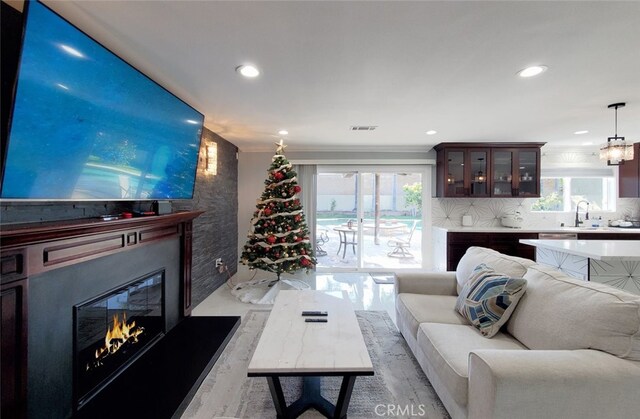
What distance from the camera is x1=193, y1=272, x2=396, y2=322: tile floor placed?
3180 mm

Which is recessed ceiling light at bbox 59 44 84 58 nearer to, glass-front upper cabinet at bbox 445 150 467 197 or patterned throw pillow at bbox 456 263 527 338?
patterned throw pillow at bbox 456 263 527 338

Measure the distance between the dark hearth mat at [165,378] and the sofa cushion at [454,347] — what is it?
1522mm

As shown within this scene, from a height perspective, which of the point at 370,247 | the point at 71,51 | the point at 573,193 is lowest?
the point at 370,247

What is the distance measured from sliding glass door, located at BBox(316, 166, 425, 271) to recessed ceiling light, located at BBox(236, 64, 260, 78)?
289 centimetres

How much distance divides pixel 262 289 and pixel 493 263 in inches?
112

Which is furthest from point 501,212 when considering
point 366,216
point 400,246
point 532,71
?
point 532,71

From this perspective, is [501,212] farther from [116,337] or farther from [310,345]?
[116,337]

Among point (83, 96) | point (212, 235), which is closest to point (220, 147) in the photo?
point (212, 235)

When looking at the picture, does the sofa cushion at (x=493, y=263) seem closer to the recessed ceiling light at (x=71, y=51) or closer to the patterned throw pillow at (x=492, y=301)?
the patterned throw pillow at (x=492, y=301)

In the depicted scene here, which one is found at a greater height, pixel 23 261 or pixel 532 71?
pixel 532 71

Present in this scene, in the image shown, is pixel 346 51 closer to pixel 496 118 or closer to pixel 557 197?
pixel 496 118

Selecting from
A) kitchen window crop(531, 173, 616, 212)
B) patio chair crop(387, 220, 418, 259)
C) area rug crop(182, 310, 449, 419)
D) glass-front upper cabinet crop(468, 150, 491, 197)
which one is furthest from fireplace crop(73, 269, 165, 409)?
kitchen window crop(531, 173, 616, 212)

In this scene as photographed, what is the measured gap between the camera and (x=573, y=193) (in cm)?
491

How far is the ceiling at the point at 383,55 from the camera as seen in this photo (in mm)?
1362
